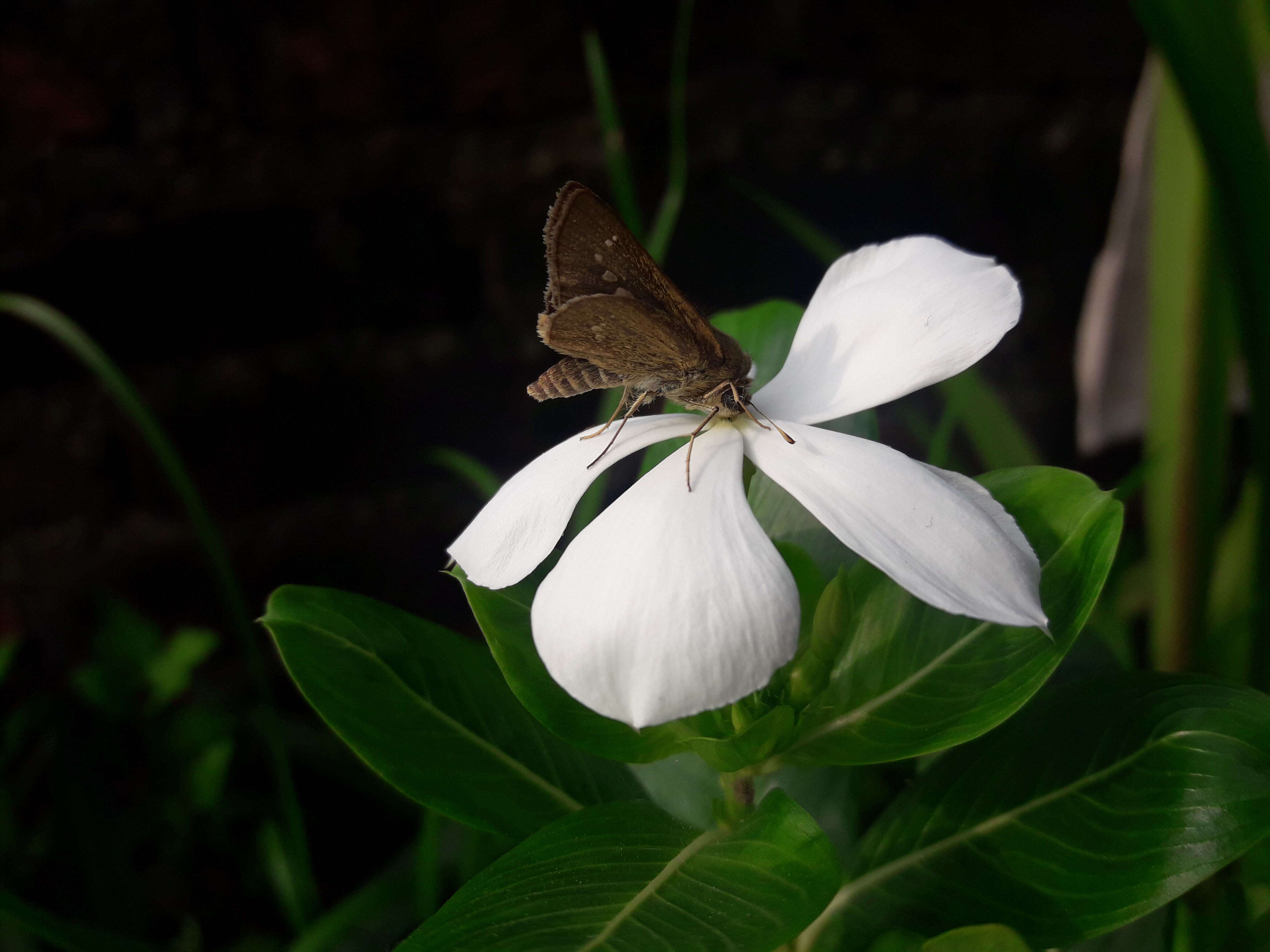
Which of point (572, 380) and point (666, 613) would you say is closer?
point (666, 613)

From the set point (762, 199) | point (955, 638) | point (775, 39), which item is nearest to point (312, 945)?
point (955, 638)

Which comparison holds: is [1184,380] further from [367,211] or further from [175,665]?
[175,665]

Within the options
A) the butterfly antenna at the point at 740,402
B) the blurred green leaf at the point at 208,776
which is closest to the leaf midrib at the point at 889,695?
the butterfly antenna at the point at 740,402

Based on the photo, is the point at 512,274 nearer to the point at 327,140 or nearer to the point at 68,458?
the point at 327,140

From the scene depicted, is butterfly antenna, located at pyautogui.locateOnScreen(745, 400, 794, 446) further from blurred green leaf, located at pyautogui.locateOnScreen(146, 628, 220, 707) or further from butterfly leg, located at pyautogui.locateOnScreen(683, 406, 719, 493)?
blurred green leaf, located at pyautogui.locateOnScreen(146, 628, 220, 707)

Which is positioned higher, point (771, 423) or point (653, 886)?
point (771, 423)

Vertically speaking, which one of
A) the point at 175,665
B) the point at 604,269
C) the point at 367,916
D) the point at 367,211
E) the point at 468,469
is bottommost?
the point at 367,916

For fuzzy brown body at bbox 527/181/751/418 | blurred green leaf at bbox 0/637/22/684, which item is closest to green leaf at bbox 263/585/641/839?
fuzzy brown body at bbox 527/181/751/418

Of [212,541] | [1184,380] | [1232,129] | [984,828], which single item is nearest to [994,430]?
[1184,380]
